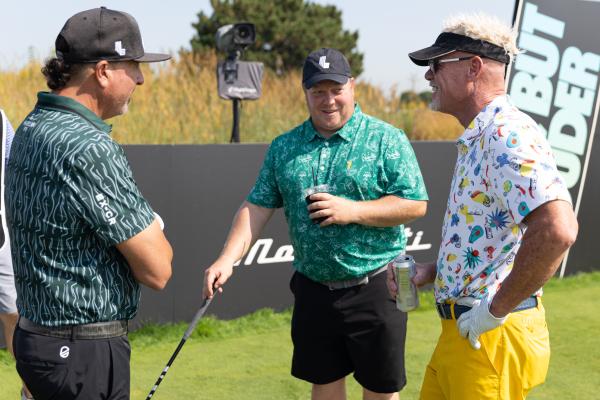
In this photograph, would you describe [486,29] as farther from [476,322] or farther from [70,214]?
[70,214]

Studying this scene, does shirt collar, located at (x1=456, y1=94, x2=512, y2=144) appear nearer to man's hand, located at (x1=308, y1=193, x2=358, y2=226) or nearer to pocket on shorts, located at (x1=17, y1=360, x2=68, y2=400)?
man's hand, located at (x1=308, y1=193, x2=358, y2=226)

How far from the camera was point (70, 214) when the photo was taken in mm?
2297

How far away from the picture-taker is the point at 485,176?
2371 mm

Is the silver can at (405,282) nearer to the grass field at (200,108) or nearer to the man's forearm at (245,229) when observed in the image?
the man's forearm at (245,229)

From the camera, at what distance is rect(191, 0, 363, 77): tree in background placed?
24.6 metres

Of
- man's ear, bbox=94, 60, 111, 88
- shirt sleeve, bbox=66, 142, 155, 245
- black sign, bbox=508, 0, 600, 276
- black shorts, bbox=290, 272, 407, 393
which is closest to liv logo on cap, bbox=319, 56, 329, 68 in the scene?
black shorts, bbox=290, 272, 407, 393

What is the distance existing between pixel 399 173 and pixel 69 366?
1.70 m

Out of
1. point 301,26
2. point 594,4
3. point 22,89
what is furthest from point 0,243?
point 301,26

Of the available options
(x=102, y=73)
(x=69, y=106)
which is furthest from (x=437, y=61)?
(x=69, y=106)

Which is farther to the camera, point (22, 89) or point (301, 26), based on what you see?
point (301, 26)

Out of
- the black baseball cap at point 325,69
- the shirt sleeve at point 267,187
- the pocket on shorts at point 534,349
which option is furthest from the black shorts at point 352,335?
the pocket on shorts at point 534,349

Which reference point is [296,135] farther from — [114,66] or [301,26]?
[301,26]

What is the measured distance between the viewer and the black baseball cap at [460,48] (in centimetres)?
253

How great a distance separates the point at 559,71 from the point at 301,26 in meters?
17.8
